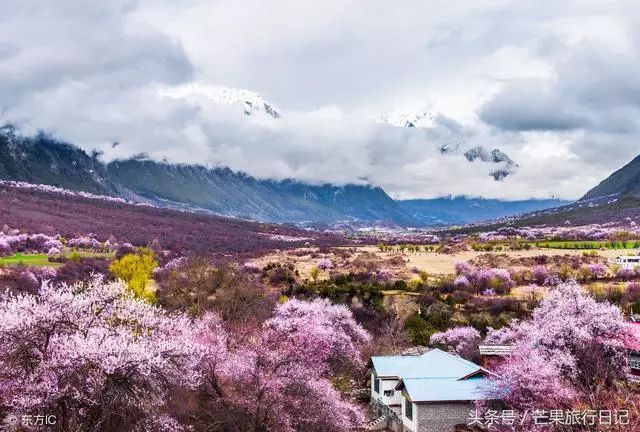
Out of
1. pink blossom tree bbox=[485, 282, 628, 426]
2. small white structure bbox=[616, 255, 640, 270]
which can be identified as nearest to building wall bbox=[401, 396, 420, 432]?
pink blossom tree bbox=[485, 282, 628, 426]

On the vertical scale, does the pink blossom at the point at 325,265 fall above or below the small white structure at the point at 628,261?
below

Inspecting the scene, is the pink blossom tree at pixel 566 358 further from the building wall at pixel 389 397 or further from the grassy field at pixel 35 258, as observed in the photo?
the grassy field at pixel 35 258

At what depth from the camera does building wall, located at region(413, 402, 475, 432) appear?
103 feet

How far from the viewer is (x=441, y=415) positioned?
3155cm

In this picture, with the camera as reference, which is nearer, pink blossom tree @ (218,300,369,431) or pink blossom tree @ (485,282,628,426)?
pink blossom tree @ (485,282,628,426)

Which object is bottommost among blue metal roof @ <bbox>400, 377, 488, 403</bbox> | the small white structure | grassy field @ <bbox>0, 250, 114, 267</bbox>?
blue metal roof @ <bbox>400, 377, 488, 403</bbox>

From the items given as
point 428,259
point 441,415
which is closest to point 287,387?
point 441,415

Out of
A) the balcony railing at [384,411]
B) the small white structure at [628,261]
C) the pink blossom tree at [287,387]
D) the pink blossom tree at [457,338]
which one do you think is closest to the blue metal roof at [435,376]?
the balcony railing at [384,411]

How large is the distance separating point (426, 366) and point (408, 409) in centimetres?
441

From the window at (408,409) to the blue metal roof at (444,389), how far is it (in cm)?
72

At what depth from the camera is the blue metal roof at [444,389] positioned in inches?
1241

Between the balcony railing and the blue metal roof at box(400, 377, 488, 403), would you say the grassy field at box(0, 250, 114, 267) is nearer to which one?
the balcony railing

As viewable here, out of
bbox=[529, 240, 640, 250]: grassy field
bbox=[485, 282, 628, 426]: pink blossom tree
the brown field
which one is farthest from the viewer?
bbox=[529, 240, 640, 250]: grassy field

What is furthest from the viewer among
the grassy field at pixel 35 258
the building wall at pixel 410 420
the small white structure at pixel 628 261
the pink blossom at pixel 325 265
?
the pink blossom at pixel 325 265
